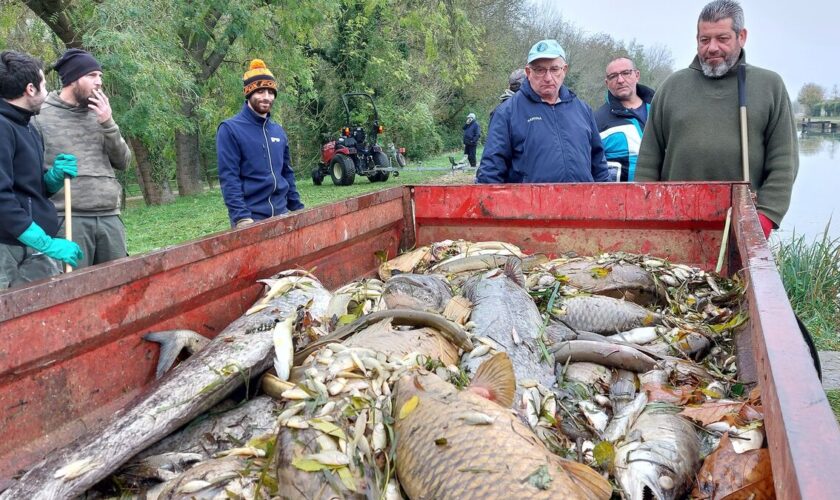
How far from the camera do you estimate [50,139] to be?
411 cm

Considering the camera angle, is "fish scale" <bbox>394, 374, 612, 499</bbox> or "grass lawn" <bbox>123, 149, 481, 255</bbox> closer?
"fish scale" <bbox>394, 374, 612, 499</bbox>

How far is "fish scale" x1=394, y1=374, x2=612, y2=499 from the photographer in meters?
1.60

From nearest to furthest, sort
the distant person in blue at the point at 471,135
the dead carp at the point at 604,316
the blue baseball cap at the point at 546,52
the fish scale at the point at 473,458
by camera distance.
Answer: the fish scale at the point at 473,458, the dead carp at the point at 604,316, the blue baseball cap at the point at 546,52, the distant person in blue at the point at 471,135

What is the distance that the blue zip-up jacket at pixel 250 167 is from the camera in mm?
4668

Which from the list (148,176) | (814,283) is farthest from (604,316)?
(148,176)

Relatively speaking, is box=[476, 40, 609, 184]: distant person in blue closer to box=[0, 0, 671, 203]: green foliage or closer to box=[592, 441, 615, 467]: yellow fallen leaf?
box=[592, 441, 615, 467]: yellow fallen leaf

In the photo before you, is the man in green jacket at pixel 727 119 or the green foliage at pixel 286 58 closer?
the man in green jacket at pixel 727 119

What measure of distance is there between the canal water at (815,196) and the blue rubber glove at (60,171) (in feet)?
21.6

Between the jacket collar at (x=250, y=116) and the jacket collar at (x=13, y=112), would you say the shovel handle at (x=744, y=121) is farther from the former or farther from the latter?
the jacket collar at (x=13, y=112)

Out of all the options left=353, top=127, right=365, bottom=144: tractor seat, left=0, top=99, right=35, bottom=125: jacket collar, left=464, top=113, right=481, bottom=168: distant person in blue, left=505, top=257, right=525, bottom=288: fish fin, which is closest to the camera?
left=505, top=257, right=525, bottom=288: fish fin

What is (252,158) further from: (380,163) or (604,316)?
(380,163)

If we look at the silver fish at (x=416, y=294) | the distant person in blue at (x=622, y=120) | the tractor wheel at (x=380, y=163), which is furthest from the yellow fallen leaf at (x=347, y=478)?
the tractor wheel at (x=380, y=163)

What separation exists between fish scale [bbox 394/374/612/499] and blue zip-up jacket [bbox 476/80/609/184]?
9.89 feet

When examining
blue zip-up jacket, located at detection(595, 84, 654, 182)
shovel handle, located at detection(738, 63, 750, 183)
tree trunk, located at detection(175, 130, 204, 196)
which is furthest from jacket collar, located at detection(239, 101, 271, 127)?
tree trunk, located at detection(175, 130, 204, 196)
